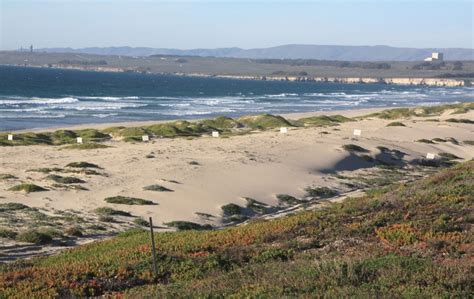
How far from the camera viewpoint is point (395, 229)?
14562 mm

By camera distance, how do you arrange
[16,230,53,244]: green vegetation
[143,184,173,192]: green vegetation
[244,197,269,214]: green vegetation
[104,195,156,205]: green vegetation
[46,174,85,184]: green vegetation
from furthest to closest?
1. [46,174,85,184]: green vegetation
2. [143,184,173,192]: green vegetation
3. [244,197,269,214]: green vegetation
4. [104,195,156,205]: green vegetation
5. [16,230,53,244]: green vegetation

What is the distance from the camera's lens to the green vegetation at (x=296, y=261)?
32.9 ft

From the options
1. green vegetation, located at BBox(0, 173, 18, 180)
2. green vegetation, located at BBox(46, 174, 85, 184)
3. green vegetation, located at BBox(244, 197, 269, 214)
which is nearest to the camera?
green vegetation, located at BBox(244, 197, 269, 214)

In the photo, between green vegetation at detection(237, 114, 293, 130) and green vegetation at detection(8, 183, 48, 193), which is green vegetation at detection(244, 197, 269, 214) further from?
green vegetation at detection(237, 114, 293, 130)

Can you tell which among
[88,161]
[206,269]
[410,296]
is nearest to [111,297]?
[206,269]

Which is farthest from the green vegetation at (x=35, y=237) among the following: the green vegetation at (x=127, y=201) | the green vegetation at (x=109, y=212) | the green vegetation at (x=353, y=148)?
the green vegetation at (x=353, y=148)

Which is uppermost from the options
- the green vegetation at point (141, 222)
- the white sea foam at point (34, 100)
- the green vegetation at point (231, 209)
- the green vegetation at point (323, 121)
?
the green vegetation at point (141, 222)

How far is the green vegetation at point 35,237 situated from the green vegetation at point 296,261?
8.06 feet

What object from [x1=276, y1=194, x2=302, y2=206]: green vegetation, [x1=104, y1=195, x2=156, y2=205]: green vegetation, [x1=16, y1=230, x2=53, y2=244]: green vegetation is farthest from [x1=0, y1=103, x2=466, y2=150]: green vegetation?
[x1=16, y1=230, x2=53, y2=244]: green vegetation

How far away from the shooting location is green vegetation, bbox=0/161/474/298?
1002 cm

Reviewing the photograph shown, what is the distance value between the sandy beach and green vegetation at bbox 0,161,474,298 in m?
5.33

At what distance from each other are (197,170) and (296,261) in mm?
18221

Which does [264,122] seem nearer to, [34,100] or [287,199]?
[287,199]

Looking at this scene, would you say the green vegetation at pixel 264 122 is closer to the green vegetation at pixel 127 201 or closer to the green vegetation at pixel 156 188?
the green vegetation at pixel 156 188
